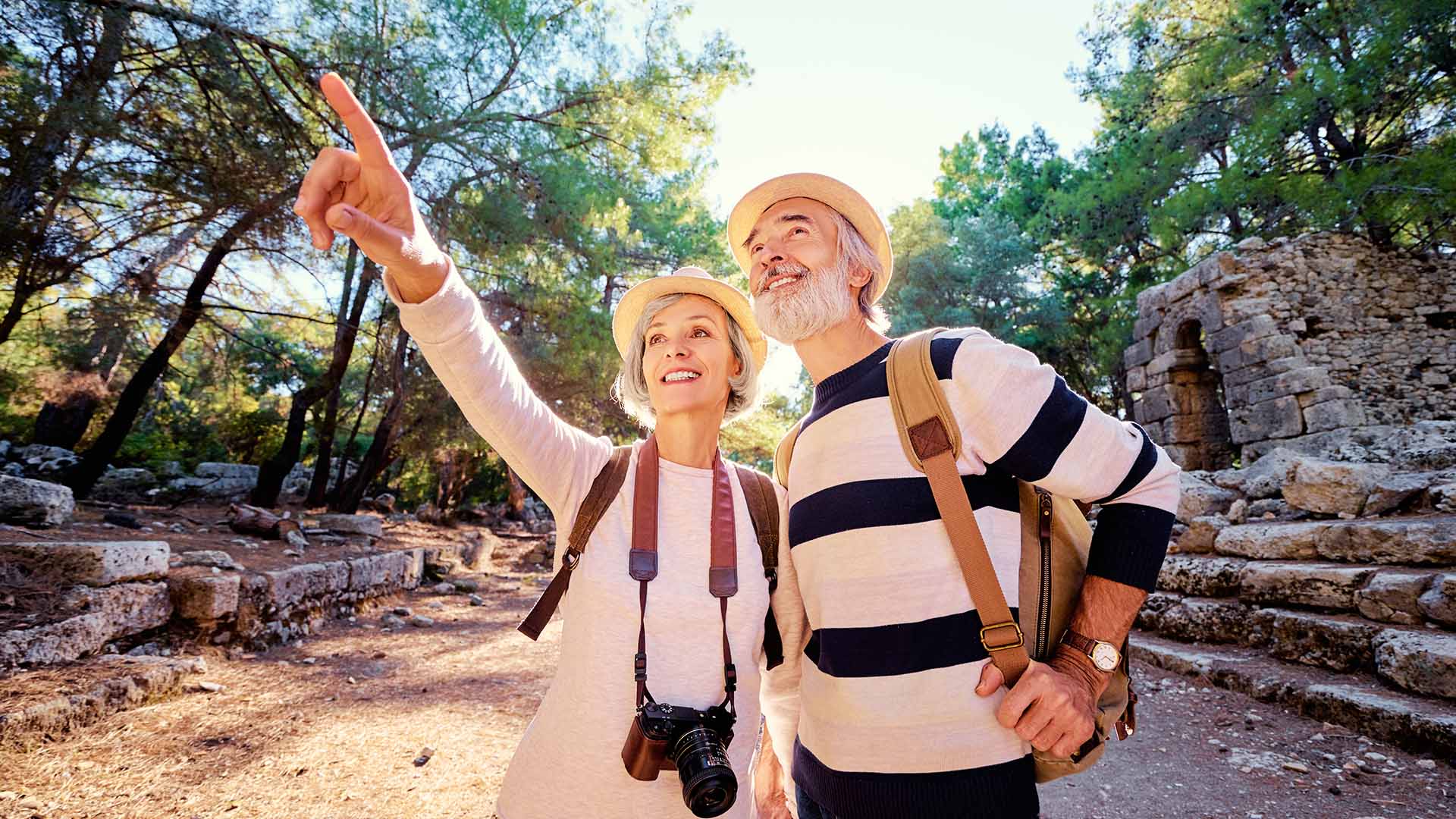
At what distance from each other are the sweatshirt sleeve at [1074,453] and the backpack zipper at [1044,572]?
0.13 feet

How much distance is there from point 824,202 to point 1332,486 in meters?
5.64

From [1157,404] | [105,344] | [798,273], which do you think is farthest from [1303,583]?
[105,344]

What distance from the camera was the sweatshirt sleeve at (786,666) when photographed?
1539mm

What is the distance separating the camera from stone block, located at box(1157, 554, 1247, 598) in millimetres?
4754

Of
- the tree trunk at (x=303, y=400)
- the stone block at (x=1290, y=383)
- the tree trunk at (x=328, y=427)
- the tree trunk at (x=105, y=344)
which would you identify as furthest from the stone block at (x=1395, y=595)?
the tree trunk at (x=328, y=427)

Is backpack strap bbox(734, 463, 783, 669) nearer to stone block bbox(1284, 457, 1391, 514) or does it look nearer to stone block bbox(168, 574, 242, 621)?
stone block bbox(168, 574, 242, 621)

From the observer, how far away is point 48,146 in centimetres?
478

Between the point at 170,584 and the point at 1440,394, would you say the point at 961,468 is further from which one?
the point at 1440,394

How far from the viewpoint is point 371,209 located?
47.7 inches

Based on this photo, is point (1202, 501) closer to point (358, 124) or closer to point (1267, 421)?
point (1267, 421)

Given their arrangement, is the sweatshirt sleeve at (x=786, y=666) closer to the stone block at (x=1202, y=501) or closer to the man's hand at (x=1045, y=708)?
the man's hand at (x=1045, y=708)

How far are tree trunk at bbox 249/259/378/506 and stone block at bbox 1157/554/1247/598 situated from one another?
34.2 feet

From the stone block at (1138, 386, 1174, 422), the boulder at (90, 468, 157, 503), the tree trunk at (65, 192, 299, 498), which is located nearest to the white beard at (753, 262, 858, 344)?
the tree trunk at (65, 192, 299, 498)

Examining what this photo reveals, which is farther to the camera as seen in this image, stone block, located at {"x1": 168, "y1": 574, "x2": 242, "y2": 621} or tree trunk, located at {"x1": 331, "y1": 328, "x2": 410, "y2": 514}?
tree trunk, located at {"x1": 331, "y1": 328, "x2": 410, "y2": 514}
